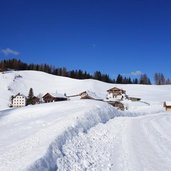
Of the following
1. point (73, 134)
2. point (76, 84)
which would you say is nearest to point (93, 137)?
point (73, 134)

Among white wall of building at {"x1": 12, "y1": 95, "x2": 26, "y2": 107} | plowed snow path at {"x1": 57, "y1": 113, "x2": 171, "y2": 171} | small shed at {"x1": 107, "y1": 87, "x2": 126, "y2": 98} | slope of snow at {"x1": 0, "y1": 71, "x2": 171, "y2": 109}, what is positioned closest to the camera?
plowed snow path at {"x1": 57, "y1": 113, "x2": 171, "y2": 171}

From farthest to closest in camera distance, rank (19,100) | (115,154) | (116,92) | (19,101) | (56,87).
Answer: (56,87), (116,92), (19,100), (19,101), (115,154)

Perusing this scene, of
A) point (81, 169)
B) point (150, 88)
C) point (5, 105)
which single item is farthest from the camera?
point (150, 88)

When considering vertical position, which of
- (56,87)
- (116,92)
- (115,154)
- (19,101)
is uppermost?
(56,87)

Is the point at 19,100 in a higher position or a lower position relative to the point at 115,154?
higher

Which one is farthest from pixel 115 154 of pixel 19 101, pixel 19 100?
pixel 19 100

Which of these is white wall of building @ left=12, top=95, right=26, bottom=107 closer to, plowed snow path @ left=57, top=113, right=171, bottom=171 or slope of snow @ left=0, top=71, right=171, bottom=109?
slope of snow @ left=0, top=71, right=171, bottom=109

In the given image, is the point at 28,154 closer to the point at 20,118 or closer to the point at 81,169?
the point at 81,169

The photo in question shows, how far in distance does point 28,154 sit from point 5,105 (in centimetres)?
10041

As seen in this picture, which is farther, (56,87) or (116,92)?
(56,87)

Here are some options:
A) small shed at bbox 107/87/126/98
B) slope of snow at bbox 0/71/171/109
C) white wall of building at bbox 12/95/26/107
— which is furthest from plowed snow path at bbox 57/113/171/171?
slope of snow at bbox 0/71/171/109

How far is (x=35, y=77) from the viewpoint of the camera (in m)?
152

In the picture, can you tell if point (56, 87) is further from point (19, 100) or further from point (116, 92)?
point (116, 92)

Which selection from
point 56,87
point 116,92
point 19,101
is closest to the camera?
point 19,101
